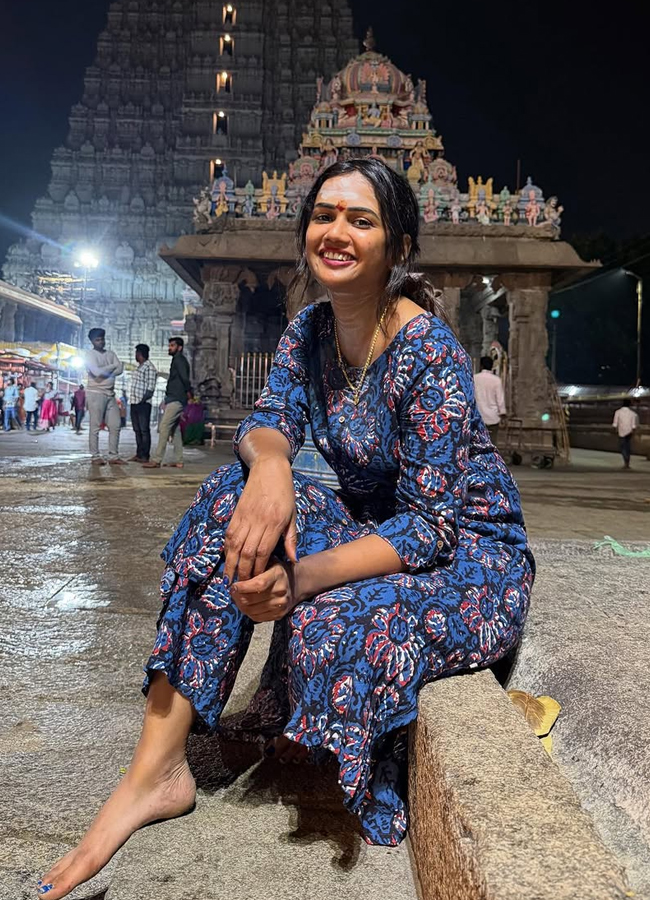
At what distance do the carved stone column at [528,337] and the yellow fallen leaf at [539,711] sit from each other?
1208 centimetres

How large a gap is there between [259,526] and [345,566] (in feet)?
0.64

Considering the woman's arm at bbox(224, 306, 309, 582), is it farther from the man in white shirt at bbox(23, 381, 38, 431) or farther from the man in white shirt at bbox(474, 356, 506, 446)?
the man in white shirt at bbox(23, 381, 38, 431)

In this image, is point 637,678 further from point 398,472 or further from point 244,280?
point 244,280

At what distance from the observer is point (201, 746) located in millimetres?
1719

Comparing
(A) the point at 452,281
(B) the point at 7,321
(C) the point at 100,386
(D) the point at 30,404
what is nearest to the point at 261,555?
(C) the point at 100,386

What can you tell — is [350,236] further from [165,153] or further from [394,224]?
[165,153]

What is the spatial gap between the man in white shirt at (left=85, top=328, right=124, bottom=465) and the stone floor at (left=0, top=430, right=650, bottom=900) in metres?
5.31

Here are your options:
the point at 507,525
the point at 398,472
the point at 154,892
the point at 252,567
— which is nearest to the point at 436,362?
the point at 398,472

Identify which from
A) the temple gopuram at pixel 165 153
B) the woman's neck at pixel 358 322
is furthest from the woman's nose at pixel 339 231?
the temple gopuram at pixel 165 153

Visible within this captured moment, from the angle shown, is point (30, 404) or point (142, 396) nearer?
point (142, 396)

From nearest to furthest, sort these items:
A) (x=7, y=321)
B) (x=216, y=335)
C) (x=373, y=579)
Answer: (x=373, y=579) < (x=216, y=335) < (x=7, y=321)

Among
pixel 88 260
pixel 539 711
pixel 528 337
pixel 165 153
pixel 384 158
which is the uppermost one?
pixel 165 153

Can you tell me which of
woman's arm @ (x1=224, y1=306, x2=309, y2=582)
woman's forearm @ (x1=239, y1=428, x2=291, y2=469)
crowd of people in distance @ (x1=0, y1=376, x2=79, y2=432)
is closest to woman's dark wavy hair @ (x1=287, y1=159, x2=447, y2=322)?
woman's arm @ (x1=224, y1=306, x2=309, y2=582)

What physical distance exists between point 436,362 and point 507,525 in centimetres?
42
